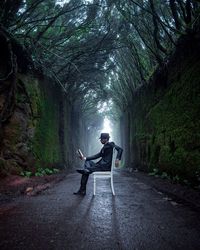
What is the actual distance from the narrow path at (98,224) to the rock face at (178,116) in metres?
1.98

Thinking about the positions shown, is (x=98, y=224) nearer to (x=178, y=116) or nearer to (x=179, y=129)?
(x=179, y=129)

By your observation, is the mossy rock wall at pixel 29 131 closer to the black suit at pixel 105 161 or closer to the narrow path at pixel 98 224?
the black suit at pixel 105 161

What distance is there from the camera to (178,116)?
756cm

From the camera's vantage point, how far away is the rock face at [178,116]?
6387 millimetres

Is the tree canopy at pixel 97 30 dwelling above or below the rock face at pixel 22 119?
above

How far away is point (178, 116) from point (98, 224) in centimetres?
501

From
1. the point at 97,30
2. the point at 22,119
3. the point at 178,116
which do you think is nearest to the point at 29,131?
the point at 22,119

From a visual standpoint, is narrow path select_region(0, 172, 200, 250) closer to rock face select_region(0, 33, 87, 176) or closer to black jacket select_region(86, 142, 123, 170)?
black jacket select_region(86, 142, 123, 170)

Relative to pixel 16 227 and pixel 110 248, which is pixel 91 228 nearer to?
pixel 110 248

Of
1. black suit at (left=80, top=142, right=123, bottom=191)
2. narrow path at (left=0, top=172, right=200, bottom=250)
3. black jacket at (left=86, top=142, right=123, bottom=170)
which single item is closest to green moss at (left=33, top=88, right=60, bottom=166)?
black suit at (left=80, top=142, right=123, bottom=191)

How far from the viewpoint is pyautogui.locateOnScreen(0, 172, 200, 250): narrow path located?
274cm

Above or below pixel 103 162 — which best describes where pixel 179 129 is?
above

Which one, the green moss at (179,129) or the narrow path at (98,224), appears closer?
the narrow path at (98,224)

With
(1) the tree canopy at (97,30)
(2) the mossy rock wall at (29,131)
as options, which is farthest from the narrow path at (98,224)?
(1) the tree canopy at (97,30)
